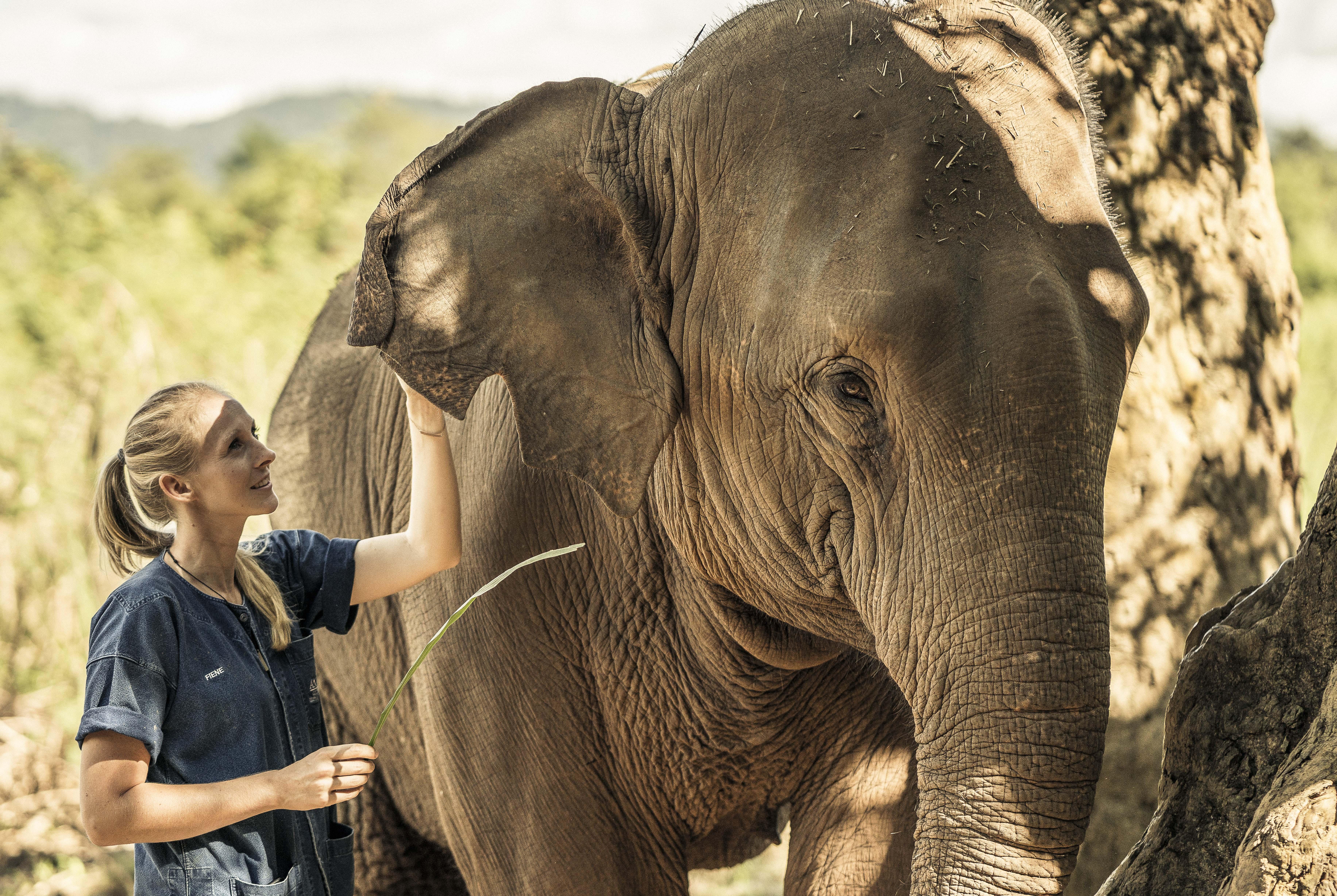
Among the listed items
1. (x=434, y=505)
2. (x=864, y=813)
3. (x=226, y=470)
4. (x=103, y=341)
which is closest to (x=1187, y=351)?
(x=864, y=813)

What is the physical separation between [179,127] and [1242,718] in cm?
19647

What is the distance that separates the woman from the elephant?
12.7 inches

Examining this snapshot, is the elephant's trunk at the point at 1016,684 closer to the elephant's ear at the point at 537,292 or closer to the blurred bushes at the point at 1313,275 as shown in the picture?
the elephant's ear at the point at 537,292

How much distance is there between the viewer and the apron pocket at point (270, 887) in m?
2.52

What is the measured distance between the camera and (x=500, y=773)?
323cm

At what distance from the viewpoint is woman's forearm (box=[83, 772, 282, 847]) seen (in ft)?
7.50

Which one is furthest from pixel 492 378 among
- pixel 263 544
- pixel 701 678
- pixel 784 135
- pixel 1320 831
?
pixel 1320 831

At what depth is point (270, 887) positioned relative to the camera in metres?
2.57

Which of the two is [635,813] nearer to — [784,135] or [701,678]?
[701,678]

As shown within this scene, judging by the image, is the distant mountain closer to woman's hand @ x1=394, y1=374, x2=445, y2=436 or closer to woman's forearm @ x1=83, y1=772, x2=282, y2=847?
woman's hand @ x1=394, y1=374, x2=445, y2=436

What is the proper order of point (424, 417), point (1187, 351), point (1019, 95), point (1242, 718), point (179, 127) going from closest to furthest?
point (1242, 718) → point (1019, 95) → point (424, 417) → point (1187, 351) → point (179, 127)

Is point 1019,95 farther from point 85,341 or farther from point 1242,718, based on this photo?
point 85,341

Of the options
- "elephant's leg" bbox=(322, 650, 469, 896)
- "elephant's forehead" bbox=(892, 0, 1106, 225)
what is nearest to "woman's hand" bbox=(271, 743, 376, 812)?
"elephant's forehead" bbox=(892, 0, 1106, 225)

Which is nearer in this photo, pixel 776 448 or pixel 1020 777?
pixel 1020 777
